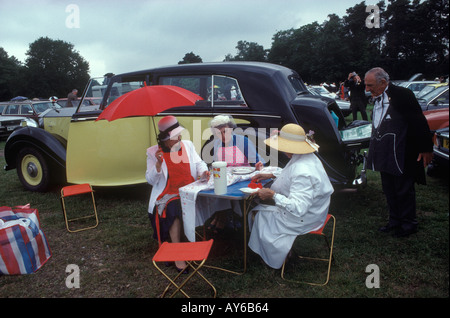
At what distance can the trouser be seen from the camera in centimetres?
371

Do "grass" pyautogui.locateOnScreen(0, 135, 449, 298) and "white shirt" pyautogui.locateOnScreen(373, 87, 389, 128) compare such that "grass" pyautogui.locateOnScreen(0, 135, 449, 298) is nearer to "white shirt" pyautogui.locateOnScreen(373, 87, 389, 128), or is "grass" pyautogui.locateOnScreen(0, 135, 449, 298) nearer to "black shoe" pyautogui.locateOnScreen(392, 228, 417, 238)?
"black shoe" pyautogui.locateOnScreen(392, 228, 417, 238)

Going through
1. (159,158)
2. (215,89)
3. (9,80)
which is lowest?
(159,158)

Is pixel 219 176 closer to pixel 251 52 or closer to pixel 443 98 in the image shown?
pixel 443 98

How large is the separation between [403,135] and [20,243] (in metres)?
4.06

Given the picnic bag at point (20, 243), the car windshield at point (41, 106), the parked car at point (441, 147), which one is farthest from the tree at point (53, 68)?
the parked car at point (441, 147)

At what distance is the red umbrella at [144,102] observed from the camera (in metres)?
3.67

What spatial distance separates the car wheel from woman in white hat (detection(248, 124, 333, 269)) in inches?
178

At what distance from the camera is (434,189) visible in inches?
213

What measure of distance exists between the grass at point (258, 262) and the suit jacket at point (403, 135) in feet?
2.68

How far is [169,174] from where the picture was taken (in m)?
3.67

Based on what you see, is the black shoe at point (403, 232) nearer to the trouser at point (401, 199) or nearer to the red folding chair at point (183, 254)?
the trouser at point (401, 199)

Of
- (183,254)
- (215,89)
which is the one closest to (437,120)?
(215,89)

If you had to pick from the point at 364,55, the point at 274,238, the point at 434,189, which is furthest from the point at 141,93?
the point at 364,55

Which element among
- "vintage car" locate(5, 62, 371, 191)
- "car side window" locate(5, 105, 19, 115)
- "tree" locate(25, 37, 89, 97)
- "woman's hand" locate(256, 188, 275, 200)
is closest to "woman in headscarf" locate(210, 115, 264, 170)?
"vintage car" locate(5, 62, 371, 191)
